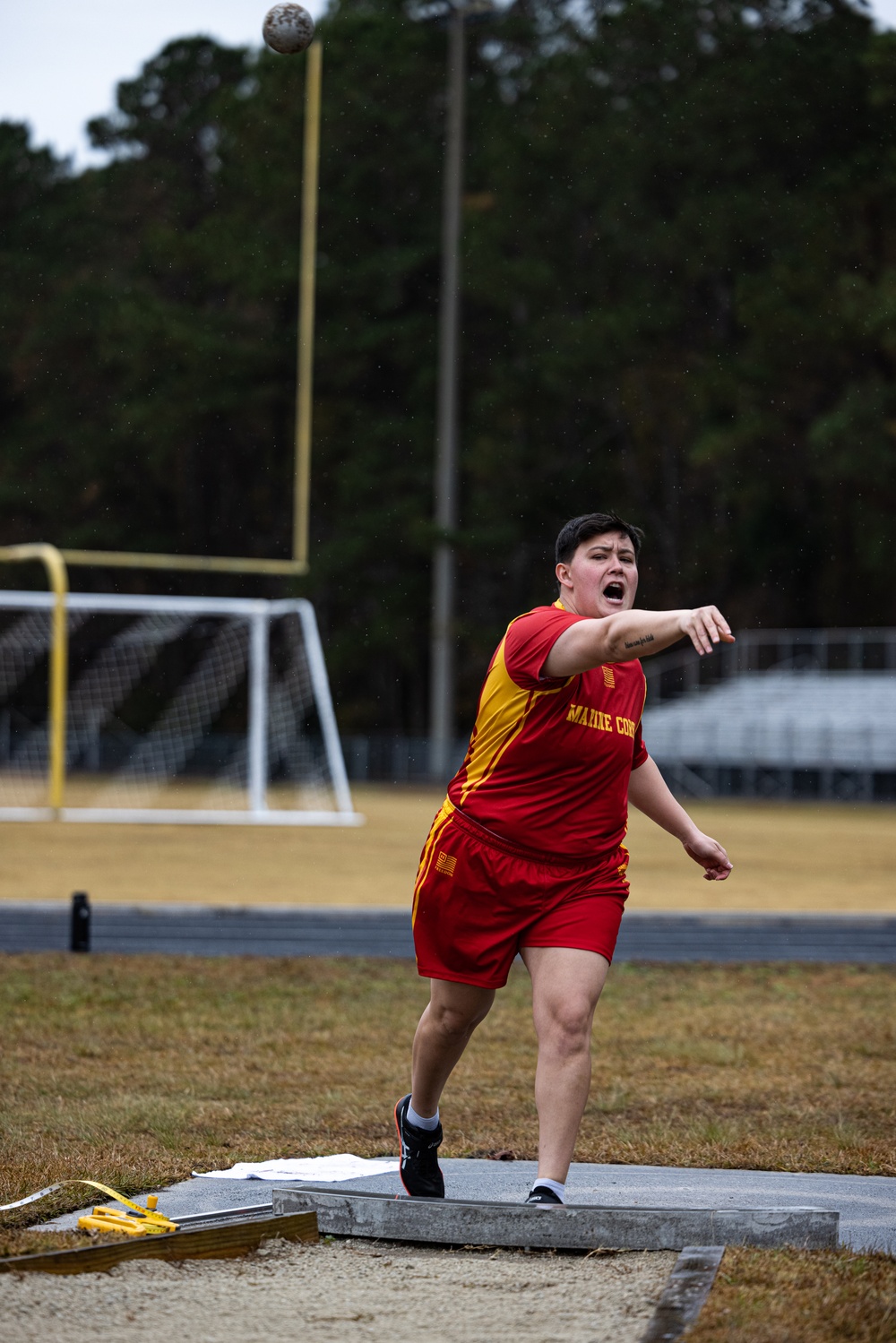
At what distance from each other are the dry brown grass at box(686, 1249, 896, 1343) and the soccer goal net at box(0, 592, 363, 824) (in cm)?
2294

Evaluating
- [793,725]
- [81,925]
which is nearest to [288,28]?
[81,925]

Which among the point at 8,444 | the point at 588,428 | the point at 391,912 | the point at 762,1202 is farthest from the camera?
the point at 8,444

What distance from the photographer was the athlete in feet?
14.6

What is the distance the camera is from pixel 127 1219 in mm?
4340

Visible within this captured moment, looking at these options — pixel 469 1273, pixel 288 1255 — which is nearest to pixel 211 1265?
pixel 288 1255

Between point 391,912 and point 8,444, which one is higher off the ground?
point 8,444

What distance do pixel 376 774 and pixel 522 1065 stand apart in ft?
108

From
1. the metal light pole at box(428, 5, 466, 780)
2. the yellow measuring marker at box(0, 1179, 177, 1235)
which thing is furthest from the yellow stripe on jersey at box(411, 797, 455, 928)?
the metal light pole at box(428, 5, 466, 780)

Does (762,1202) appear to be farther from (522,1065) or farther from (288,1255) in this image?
(522,1065)

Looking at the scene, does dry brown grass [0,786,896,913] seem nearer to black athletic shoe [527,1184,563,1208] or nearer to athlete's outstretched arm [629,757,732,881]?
athlete's outstretched arm [629,757,732,881]

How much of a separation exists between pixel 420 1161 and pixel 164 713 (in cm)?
4515

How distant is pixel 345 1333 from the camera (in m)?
3.58

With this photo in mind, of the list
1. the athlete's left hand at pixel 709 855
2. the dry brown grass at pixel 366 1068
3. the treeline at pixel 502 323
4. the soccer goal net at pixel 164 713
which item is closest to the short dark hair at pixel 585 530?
the athlete's left hand at pixel 709 855

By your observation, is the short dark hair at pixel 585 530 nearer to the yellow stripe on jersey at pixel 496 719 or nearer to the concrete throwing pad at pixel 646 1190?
the yellow stripe on jersey at pixel 496 719
